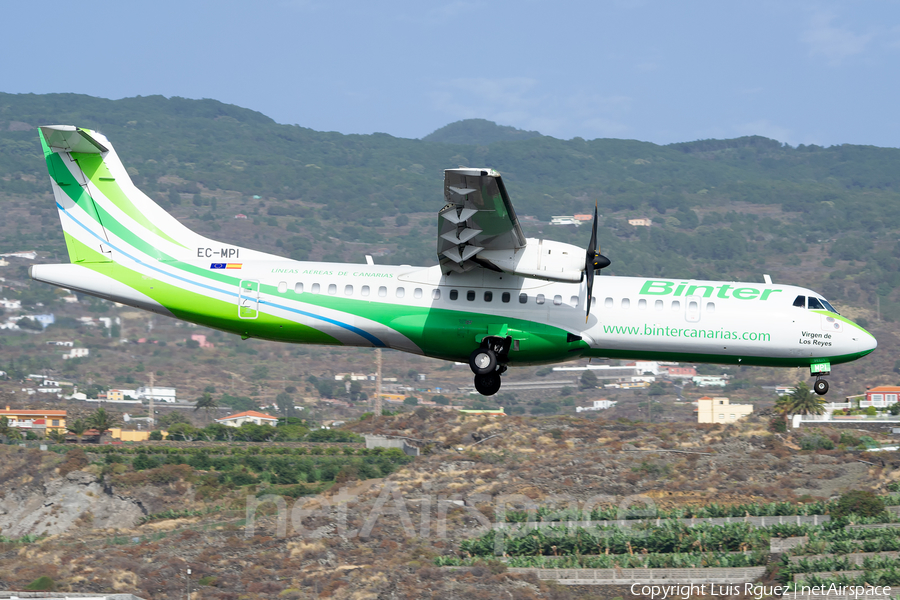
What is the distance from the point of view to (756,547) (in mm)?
73188

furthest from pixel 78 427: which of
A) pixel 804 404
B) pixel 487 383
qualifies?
pixel 487 383

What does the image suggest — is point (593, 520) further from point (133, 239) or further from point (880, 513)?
point (133, 239)

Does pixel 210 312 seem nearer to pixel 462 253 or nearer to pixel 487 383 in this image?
pixel 462 253

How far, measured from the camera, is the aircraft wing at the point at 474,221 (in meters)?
23.7

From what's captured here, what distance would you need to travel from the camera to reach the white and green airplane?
91.8 ft

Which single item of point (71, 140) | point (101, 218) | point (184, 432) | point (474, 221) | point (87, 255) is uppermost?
point (71, 140)

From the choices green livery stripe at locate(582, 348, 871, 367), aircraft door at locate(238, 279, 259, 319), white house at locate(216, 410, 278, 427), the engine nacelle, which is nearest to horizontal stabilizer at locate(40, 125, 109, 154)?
aircraft door at locate(238, 279, 259, 319)

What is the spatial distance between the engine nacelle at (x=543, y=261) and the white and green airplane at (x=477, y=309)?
66cm

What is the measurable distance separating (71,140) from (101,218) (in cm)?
250

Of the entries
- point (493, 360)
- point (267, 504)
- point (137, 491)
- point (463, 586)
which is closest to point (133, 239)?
point (493, 360)

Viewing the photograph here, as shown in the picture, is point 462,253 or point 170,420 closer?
point 462,253

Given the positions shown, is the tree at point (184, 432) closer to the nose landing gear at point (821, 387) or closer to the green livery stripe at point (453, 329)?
the green livery stripe at point (453, 329)

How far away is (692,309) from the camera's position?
2812cm

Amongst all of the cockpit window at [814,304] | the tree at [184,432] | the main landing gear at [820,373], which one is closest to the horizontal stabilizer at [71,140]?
the cockpit window at [814,304]
